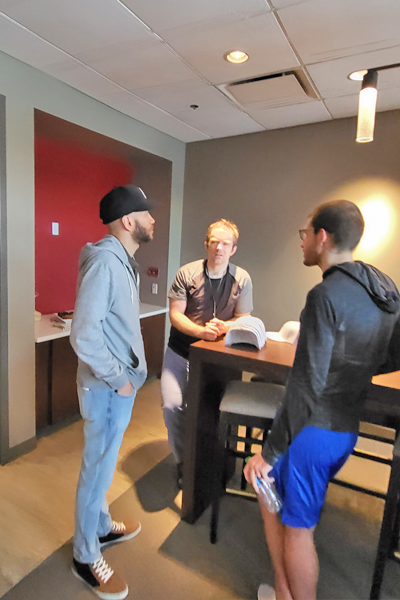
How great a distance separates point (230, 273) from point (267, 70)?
1.21 metres

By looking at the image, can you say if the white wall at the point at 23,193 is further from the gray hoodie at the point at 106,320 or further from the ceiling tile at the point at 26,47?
the gray hoodie at the point at 106,320

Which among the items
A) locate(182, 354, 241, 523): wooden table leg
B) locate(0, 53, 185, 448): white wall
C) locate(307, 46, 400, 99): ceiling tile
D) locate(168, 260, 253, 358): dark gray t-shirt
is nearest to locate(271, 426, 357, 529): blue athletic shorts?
locate(182, 354, 241, 523): wooden table leg

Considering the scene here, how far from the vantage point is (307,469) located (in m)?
1.25

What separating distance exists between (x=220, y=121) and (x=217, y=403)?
7.62ft

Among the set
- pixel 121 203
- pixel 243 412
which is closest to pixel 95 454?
pixel 243 412

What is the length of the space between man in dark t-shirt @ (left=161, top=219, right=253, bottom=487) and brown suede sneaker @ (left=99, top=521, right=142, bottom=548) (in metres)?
0.42

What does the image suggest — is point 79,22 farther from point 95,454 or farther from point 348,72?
point 95,454

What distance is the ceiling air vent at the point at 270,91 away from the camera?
2240 mm

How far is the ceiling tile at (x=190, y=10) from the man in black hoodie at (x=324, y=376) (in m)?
1.01

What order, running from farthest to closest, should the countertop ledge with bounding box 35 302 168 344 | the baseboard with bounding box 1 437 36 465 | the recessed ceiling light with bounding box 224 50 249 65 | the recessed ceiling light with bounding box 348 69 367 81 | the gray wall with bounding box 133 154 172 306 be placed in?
the gray wall with bounding box 133 154 172 306
the countertop ledge with bounding box 35 302 168 344
the baseboard with bounding box 1 437 36 465
the recessed ceiling light with bounding box 348 69 367 81
the recessed ceiling light with bounding box 224 50 249 65

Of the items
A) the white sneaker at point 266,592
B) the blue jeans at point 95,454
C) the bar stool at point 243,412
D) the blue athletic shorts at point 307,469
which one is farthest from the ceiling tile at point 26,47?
the white sneaker at point 266,592

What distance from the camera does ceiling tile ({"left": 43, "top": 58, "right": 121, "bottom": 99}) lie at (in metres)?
2.16

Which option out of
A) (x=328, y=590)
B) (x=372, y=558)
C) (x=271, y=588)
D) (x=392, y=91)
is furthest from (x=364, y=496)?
(x=392, y=91)

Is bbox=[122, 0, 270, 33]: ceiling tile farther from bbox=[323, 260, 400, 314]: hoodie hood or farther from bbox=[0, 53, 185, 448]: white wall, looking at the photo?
bbox=[323, 260, 400, 314]: hoodie hood
